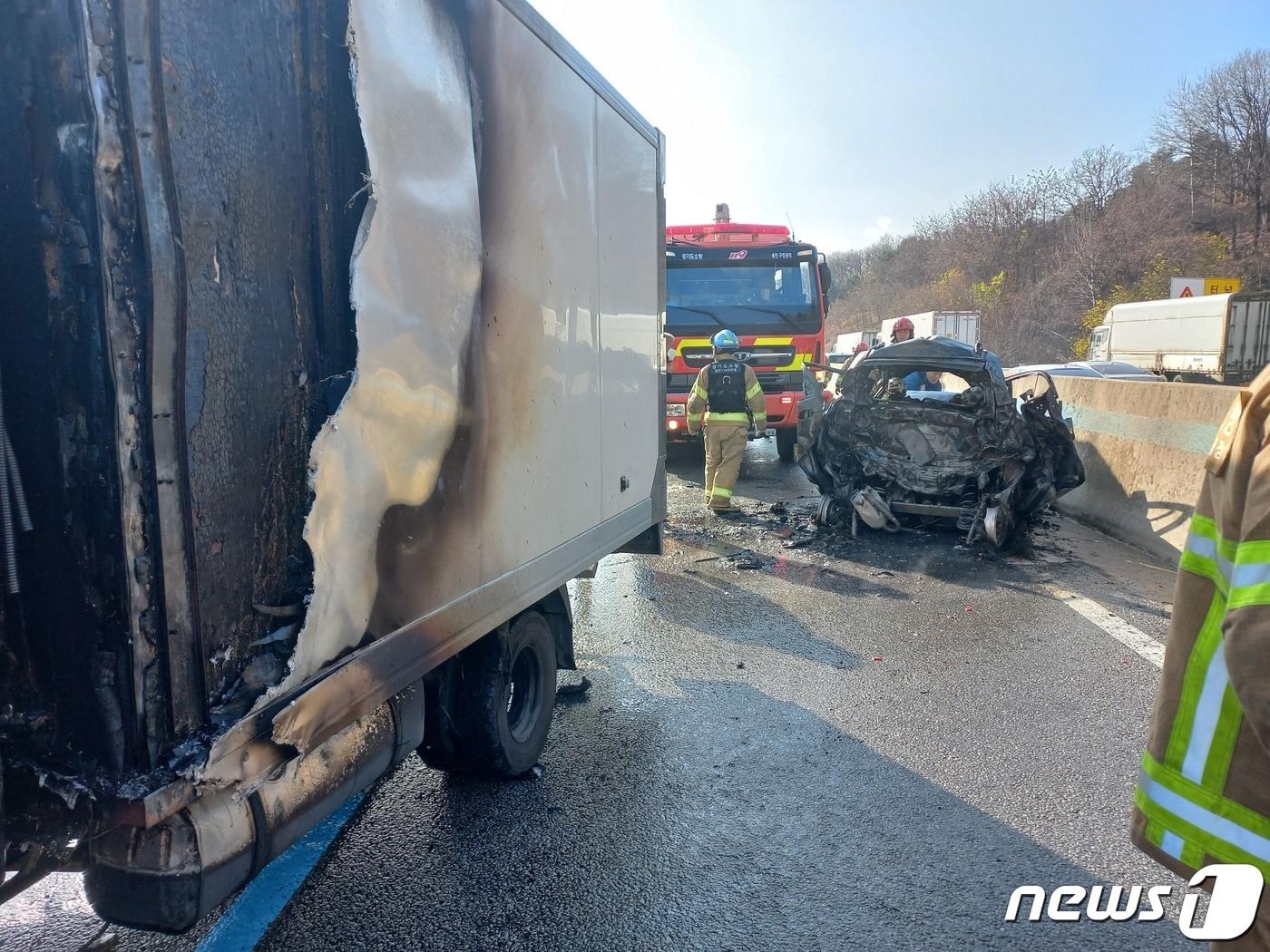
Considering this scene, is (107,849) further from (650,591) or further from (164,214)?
(650,591)

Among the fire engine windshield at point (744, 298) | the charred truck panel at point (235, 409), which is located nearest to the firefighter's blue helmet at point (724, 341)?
the fire engine windshield at point (744, 298)

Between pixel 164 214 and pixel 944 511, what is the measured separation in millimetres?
7233

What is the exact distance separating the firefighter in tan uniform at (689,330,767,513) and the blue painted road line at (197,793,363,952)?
6312 mm

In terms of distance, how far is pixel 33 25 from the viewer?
4.84 ft

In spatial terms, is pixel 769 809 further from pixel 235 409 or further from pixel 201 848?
pixel 235 409

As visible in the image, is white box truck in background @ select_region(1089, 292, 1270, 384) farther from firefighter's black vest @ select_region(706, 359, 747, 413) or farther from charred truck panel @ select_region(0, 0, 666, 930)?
charred truck panel @ select_region(0, 0, 666, 930)

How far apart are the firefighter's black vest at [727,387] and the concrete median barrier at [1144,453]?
361cm

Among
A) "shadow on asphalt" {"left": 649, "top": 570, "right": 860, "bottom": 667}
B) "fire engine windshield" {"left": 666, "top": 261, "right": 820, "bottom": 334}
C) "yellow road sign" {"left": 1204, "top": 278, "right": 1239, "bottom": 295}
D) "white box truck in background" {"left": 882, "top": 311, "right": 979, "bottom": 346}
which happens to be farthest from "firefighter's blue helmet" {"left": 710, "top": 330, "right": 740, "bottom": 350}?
"yellow road sign" {"left": 1204, "top": 278, "right": 1239, "bottom": 295}

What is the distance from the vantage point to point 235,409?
70.1 inches

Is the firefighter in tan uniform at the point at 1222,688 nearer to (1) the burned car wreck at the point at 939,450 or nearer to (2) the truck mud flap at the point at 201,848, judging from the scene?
(2) the truck mud flap at the point at 201,848

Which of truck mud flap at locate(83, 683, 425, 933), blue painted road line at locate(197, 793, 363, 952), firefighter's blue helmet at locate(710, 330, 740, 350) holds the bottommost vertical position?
blue painted road line at locate(197, 793, 363, 952)

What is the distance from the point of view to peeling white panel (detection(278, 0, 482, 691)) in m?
1.97

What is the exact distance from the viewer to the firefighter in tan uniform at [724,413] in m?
9.03

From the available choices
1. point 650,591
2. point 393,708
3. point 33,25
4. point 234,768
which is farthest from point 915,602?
point 33,25
